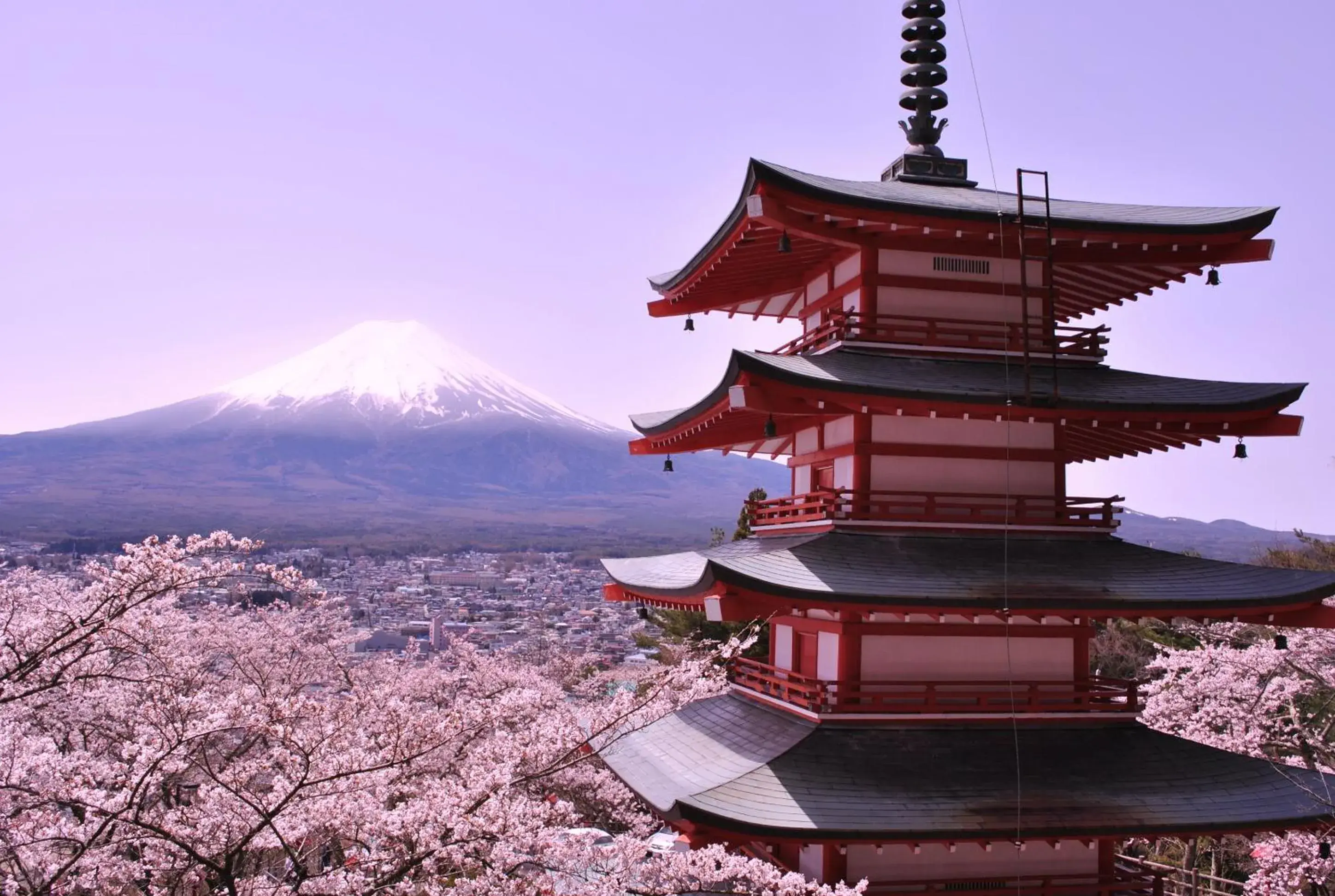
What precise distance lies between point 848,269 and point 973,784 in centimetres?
564

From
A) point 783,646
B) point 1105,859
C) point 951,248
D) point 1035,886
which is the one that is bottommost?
point 1035,886

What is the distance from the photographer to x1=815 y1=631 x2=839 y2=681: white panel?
10.5 meters

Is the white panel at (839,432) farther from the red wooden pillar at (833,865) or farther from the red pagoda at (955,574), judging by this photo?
the red wooden pillar at (833,865)

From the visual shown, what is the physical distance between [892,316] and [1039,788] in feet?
16.1

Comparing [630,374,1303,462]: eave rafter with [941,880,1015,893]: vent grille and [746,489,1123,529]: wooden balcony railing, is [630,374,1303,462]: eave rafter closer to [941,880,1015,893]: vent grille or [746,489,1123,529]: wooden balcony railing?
[746,489,1123,529]: wooden balcony railing

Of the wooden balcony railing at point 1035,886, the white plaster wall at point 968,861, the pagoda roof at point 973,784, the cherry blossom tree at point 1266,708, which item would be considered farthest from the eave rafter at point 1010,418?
the cherry blossom tree at point 1266,708

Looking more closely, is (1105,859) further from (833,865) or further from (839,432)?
(839,432)

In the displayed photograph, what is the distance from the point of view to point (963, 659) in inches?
410

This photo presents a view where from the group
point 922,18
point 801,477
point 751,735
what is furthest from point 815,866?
point 922,18

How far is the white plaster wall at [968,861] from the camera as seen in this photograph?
9.50 m

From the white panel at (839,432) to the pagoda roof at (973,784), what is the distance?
2.99 meters

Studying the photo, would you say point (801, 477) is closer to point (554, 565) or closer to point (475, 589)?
point (475, 589)

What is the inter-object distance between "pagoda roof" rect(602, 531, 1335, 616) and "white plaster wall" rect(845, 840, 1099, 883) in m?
2.26

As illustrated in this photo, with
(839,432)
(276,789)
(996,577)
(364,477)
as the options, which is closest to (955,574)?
(996,577)
